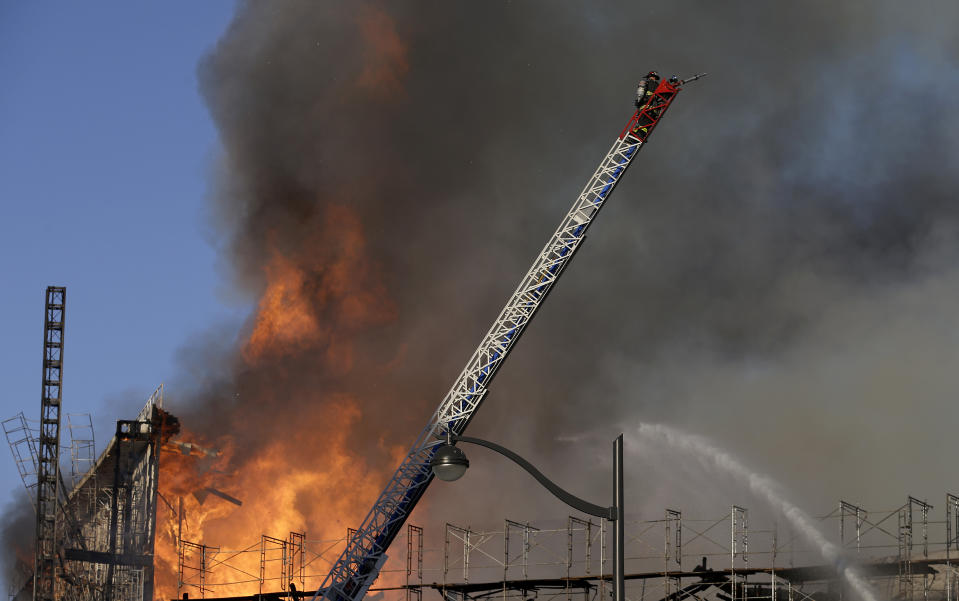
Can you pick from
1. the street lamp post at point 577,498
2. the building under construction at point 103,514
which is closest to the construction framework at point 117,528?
the building under construction at point 103,514

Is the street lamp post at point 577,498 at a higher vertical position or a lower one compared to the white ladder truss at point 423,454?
lower

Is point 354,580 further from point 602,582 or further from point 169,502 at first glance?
point 169,502

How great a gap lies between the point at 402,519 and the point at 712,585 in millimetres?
17158

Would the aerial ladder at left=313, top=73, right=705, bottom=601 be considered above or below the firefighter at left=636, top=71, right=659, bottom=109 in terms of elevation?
below

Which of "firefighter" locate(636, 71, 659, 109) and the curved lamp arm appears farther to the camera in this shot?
"firefighter" locate(636, 71, 659, 109)

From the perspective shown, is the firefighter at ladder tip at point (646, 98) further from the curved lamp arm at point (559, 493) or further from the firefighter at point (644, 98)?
the curved lamp arm at point (559, 493)

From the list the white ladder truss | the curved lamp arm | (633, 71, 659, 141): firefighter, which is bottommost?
the curved lamp arm

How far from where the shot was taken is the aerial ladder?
7481 cm

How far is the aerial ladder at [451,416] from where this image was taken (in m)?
74.8

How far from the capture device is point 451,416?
74.9 m

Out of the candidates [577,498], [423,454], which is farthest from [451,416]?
[577,498]

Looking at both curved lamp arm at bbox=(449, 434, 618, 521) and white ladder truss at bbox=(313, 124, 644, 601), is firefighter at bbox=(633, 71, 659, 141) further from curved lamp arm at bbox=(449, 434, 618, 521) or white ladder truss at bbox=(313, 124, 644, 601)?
curved lamp arm at bbox=(449, 434, 618, 521)

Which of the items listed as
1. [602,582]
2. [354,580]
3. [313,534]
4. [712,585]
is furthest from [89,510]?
[712,585]

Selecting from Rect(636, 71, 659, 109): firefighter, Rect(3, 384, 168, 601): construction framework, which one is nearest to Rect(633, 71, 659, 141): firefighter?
Rect(636, 71, 659, 109): firefighter
